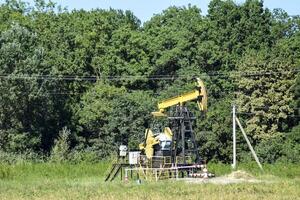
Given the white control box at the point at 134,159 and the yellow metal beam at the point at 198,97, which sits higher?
the yellow metal beam at the point at 198,97

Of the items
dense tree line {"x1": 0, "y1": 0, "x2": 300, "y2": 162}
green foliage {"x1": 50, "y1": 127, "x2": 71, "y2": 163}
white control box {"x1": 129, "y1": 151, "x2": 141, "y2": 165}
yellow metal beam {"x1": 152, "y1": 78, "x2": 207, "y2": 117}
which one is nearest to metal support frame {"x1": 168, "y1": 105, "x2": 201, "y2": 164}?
yellow metal beam {"x1": 152, "y1": 78, "x2": 207, "y2": 117}

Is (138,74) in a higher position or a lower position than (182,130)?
higher

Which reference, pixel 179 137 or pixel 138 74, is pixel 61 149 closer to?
pixel 138 74

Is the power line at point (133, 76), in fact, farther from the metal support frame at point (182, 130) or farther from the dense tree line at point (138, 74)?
the metal support frame at point (182, 130)

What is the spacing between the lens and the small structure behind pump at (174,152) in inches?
1255

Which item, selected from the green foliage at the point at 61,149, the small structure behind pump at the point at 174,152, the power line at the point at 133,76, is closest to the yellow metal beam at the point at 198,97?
the small structure behind pump at the point at 174,152

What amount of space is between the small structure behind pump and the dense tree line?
15.7 meters

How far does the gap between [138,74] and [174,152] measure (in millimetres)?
24595

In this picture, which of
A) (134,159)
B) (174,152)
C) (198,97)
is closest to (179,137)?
(174,152)

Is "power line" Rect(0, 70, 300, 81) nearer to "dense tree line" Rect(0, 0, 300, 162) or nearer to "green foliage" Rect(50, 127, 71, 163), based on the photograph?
"dense tree line" Rect(0, 0, 300, 162)

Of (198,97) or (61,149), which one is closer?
(198,97)

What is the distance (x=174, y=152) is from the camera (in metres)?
32.4

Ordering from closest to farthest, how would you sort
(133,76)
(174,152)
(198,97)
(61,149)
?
(198,97) < (174,152) < (61,149) < (133,76)

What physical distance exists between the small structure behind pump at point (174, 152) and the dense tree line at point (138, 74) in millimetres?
15734
